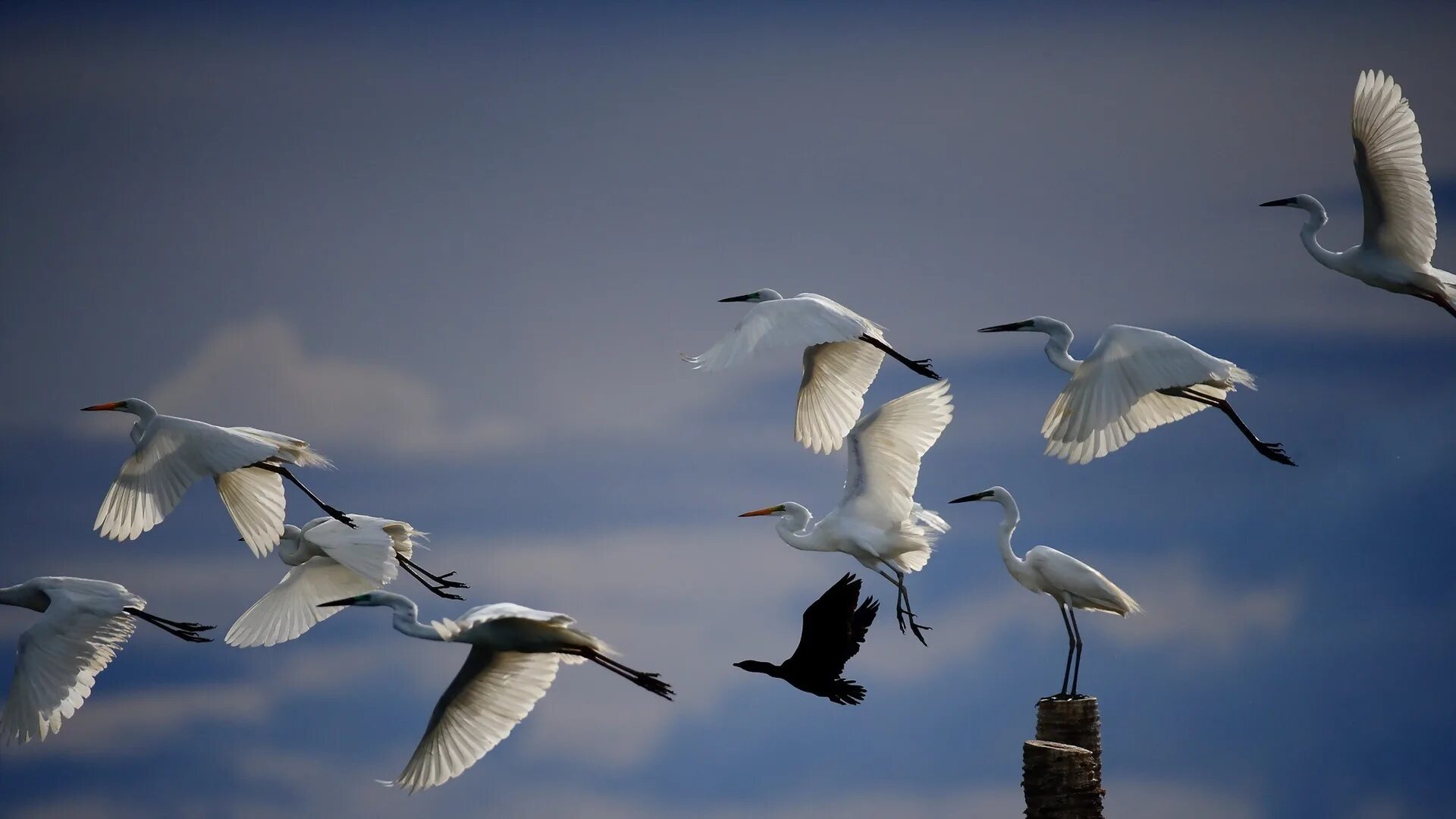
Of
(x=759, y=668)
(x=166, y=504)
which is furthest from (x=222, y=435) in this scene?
(x=759, y=668)

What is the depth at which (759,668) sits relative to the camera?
1469cm

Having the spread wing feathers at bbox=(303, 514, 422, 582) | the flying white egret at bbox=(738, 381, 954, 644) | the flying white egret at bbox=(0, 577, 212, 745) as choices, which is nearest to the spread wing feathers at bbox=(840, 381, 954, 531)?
the flying white egret at bbox=(738, 381, 954, 644)

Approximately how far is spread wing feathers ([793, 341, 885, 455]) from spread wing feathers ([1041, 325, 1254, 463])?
8.41 feet

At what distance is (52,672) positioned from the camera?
15438 mm

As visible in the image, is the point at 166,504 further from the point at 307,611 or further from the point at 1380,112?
the point at 1380,112

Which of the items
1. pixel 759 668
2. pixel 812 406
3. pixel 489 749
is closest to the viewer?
pixel 489 749

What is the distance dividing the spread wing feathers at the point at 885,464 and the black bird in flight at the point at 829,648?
5.32ft

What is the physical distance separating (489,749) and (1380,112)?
370 inches

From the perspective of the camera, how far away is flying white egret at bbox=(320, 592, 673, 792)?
1281 centimetres

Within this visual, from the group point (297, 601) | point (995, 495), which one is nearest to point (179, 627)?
point (297, 601)

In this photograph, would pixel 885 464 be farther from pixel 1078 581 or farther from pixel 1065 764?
pixel 1065 764

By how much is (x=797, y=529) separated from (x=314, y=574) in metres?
4.92

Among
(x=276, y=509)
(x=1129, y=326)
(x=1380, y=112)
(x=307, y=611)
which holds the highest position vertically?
(x=1380, y=112)

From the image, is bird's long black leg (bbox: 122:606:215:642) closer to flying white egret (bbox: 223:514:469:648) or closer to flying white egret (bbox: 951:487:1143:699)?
flying white egret (bbox: 223:514:469:648)
